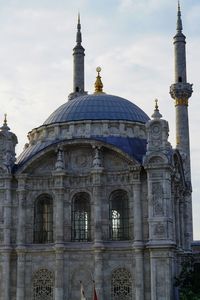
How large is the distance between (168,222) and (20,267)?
33.4 ft

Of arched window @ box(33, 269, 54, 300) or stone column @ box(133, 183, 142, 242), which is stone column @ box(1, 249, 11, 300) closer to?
arched window @ box(33, 269, 54, 300)

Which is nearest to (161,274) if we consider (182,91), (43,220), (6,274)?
(43,220)

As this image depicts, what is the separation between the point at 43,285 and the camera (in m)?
39.7

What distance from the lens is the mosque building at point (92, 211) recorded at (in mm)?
38156

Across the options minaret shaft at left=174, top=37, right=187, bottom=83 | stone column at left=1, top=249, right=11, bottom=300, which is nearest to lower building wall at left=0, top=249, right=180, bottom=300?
stone column at left=1, top=249, right=11, bottom=300

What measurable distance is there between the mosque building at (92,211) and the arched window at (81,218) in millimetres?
66

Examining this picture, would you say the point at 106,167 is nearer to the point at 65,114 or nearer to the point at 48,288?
the point at 65,114

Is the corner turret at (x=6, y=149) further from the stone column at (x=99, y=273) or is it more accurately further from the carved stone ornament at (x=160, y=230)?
the carved stone ornament at (x=160, y=230)

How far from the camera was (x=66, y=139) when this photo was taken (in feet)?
134

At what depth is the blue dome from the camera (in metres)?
43.0

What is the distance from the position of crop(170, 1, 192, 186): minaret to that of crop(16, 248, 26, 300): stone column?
20.5 m

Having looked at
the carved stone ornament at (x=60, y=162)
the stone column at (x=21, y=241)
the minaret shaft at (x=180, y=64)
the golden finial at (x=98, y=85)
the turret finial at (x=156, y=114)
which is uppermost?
the minaret shaft at (x=180, y=64)

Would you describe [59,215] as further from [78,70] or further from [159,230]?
[78,70]

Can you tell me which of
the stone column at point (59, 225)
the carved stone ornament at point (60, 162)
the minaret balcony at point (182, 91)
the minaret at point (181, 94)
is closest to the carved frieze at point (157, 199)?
the stone column at point (59, 225)
